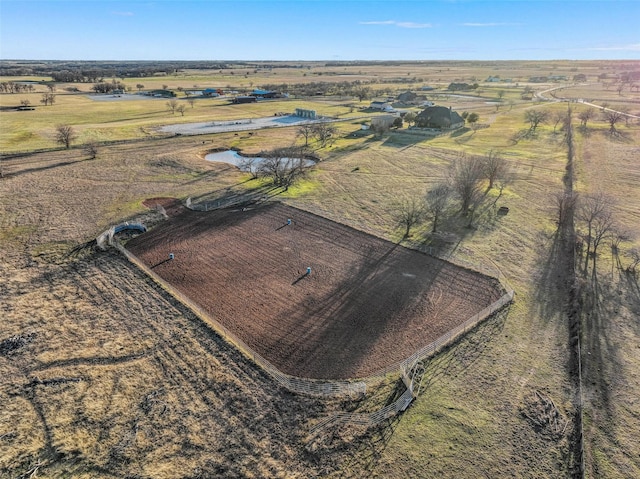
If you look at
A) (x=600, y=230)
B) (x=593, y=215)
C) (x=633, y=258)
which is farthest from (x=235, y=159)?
(x=633, y=258)

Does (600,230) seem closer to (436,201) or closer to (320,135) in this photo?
(436,201)

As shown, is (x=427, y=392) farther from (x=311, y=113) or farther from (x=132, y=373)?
(x=311, y=113)

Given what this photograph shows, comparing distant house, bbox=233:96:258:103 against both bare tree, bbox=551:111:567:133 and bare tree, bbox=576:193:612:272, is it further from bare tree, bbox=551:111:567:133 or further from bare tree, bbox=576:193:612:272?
bare tree, bbox=576:193:612:272

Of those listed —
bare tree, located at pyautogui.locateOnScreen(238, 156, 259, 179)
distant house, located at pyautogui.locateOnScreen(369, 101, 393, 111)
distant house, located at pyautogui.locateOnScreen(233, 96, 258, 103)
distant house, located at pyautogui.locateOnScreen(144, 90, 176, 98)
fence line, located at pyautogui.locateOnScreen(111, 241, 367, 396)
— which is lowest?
fence line, located at pyautogui.locateOnScreen(111, 241, 367, 396)

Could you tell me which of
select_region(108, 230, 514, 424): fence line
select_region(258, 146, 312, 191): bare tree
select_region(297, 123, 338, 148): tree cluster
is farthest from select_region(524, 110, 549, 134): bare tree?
select_region(108, 230, 514, 424): fence line

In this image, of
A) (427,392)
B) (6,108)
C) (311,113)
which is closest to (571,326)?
(427,392)

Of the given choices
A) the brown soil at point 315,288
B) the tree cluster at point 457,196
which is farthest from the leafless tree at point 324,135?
the brown soil at point 315,288
